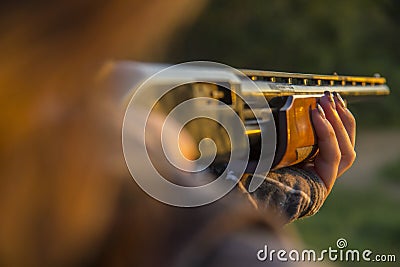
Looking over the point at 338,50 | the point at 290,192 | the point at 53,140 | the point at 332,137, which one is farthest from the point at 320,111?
the point at 338,50

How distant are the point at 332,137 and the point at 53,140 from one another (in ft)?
1.53

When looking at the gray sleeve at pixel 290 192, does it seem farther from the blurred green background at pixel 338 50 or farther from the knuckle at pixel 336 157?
the blurred green background at pixel 338 50

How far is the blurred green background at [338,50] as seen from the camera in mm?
3383

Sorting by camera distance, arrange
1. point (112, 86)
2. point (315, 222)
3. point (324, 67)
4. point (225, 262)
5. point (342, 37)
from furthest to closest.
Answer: point (342, 37) → point (324, 67) → point (315, 222) → point (112, 86) → point (225, 262)

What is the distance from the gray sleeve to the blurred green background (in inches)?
100

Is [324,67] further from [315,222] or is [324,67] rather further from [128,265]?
[128,265]

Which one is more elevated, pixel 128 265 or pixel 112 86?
pixel 112 86

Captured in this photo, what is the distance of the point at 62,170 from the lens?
0.27 meters

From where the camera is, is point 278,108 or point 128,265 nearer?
point 128,265

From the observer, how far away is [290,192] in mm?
543

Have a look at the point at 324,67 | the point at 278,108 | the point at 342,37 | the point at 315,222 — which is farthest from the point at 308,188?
the point at 342,37

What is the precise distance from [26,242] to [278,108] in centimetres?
39

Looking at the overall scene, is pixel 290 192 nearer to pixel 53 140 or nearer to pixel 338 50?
pixel 53 140

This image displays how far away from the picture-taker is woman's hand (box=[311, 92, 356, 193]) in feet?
2.20
